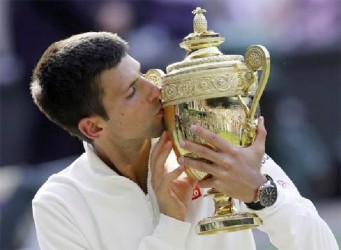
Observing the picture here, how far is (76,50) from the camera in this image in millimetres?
3920

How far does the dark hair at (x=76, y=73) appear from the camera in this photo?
12.8 feet

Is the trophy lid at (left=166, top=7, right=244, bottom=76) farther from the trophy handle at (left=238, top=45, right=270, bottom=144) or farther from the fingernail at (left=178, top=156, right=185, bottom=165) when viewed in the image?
the fingernail at (left=178, top=156, right=185, bottom=165)

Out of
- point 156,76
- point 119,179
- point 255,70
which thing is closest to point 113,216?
point 119,179

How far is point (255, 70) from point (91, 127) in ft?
2.32

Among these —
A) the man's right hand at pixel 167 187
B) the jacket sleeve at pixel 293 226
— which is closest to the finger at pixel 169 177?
the man's right hand at pixel 167 187

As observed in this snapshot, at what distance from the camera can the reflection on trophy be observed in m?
3.68

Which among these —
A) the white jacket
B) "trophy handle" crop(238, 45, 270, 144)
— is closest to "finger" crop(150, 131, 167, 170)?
the white jacket

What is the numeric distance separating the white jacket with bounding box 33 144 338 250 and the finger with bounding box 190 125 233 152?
1.15ft

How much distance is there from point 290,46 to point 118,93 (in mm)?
6397

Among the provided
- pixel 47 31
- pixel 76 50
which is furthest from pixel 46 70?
pixel 47 31

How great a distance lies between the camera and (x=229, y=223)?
373 centimetres

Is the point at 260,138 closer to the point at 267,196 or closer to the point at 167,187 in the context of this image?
the point at 267,196

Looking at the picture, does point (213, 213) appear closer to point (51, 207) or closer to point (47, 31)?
point (51, 207)

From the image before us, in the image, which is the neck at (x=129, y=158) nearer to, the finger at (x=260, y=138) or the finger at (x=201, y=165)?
the finger at (x=201, y=165)
